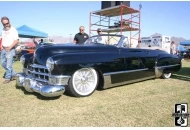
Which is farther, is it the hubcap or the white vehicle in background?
the white vehicle in background

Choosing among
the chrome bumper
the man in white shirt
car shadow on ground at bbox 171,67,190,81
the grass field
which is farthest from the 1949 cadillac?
car shadow on ground at bbox 171,67,190,81

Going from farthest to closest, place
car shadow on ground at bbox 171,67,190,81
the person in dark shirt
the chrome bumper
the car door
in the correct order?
the person in dark shirt, car shadow on ground at bbox 171,67,190,81, the car door, the chrome bumper

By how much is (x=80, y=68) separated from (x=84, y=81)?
31 centimetres

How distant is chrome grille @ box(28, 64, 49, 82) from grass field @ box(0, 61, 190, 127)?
1.19 feet

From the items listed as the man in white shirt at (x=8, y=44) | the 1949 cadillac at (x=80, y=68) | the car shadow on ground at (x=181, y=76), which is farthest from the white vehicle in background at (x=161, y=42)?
the man in white shirt at (x=8, y=44)

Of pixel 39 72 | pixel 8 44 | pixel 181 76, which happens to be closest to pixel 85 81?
pixel 39 72

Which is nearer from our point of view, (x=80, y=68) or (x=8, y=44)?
(x=80, y=68)

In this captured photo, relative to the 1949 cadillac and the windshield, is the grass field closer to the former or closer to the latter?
the 1949 cadillac

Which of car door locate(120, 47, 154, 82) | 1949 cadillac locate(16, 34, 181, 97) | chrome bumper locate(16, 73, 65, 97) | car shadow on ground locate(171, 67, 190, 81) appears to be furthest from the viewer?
car shadow on ground locate(171, 67, 190, 81)

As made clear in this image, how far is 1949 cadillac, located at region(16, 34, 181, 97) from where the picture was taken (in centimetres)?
364

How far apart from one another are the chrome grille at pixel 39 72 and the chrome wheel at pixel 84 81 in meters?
0.52

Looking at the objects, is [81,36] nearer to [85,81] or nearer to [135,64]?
[135,64]

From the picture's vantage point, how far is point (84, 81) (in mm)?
3992

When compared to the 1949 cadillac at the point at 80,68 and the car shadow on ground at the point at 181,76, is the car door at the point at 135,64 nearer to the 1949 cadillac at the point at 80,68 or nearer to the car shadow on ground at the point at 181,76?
the 1949 cadillac at the point at 80,68
